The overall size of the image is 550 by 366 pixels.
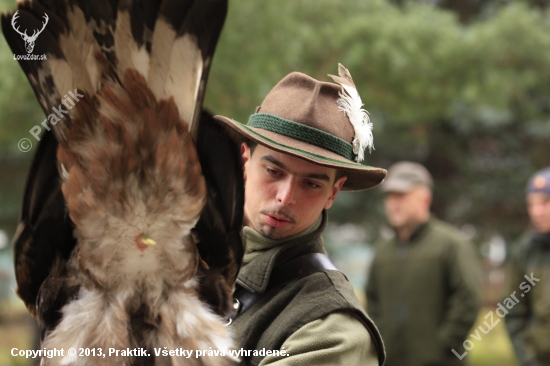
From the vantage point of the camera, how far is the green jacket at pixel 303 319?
175 centimetres

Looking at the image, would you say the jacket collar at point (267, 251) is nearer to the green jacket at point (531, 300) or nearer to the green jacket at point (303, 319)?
the green jacket at point (303, 319)

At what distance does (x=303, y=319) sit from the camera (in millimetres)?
1808

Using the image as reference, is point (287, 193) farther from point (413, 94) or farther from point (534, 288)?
point (413, 94)

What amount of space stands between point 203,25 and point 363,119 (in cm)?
75

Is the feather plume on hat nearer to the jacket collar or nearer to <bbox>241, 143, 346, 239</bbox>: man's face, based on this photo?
<bbox>241, 143, 346, 239</bbox>: man's face

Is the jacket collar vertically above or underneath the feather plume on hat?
underneath

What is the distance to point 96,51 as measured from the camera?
4.96ft

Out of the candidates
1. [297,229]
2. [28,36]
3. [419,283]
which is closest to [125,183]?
[28,36]

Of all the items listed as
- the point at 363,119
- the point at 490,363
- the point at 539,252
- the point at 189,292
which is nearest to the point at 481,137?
the point at 490,363

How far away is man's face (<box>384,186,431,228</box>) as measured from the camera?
519cm

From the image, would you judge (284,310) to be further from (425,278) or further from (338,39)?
(338,39)

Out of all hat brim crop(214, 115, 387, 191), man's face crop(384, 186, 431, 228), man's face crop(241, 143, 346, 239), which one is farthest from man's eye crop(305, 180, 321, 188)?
man's face crop(384, 186, 431, 228)

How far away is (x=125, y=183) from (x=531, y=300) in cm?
374

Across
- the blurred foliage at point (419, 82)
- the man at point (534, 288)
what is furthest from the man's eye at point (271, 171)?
the man at point (534, 288)
